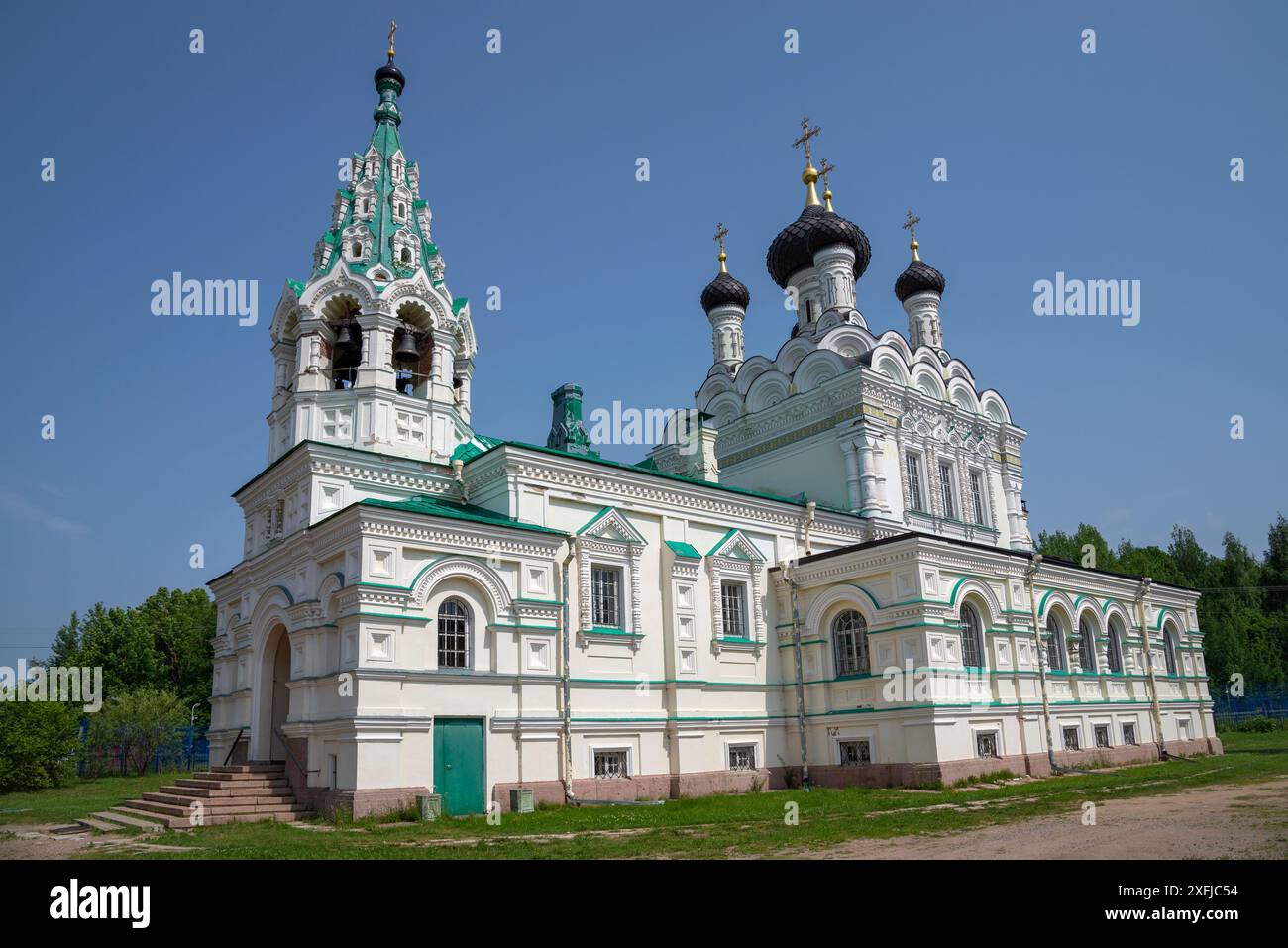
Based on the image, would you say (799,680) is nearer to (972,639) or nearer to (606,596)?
(972,639)

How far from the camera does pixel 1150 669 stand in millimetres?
26312

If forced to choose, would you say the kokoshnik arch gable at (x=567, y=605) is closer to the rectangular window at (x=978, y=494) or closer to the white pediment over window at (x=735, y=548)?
the white pediment over window at (x=735, y=548)

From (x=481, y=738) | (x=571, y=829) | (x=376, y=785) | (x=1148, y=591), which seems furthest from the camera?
(x=1148, y=591)

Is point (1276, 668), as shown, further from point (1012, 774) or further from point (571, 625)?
point (571, 625)

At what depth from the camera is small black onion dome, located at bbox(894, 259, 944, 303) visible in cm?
3091

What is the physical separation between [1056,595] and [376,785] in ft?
55.1

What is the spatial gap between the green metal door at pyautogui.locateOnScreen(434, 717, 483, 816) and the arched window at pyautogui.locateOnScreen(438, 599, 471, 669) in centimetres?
97

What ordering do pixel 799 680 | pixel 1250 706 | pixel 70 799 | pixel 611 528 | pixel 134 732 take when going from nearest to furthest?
pixel 611 528 < pixel 799 680 < pixel 70 799 < pixel 134 732 < pixel 1250 706

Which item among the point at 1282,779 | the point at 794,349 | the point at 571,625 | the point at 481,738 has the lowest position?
the point at 1282,779

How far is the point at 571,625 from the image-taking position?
17.6 m

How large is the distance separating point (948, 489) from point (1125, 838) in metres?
17.4

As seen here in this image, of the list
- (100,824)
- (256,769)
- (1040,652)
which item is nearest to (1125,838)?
(1040,652)

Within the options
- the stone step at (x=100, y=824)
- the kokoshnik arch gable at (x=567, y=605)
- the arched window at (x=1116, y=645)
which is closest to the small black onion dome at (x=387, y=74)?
the kokoshnik arch gable at (x=567, y=605)
